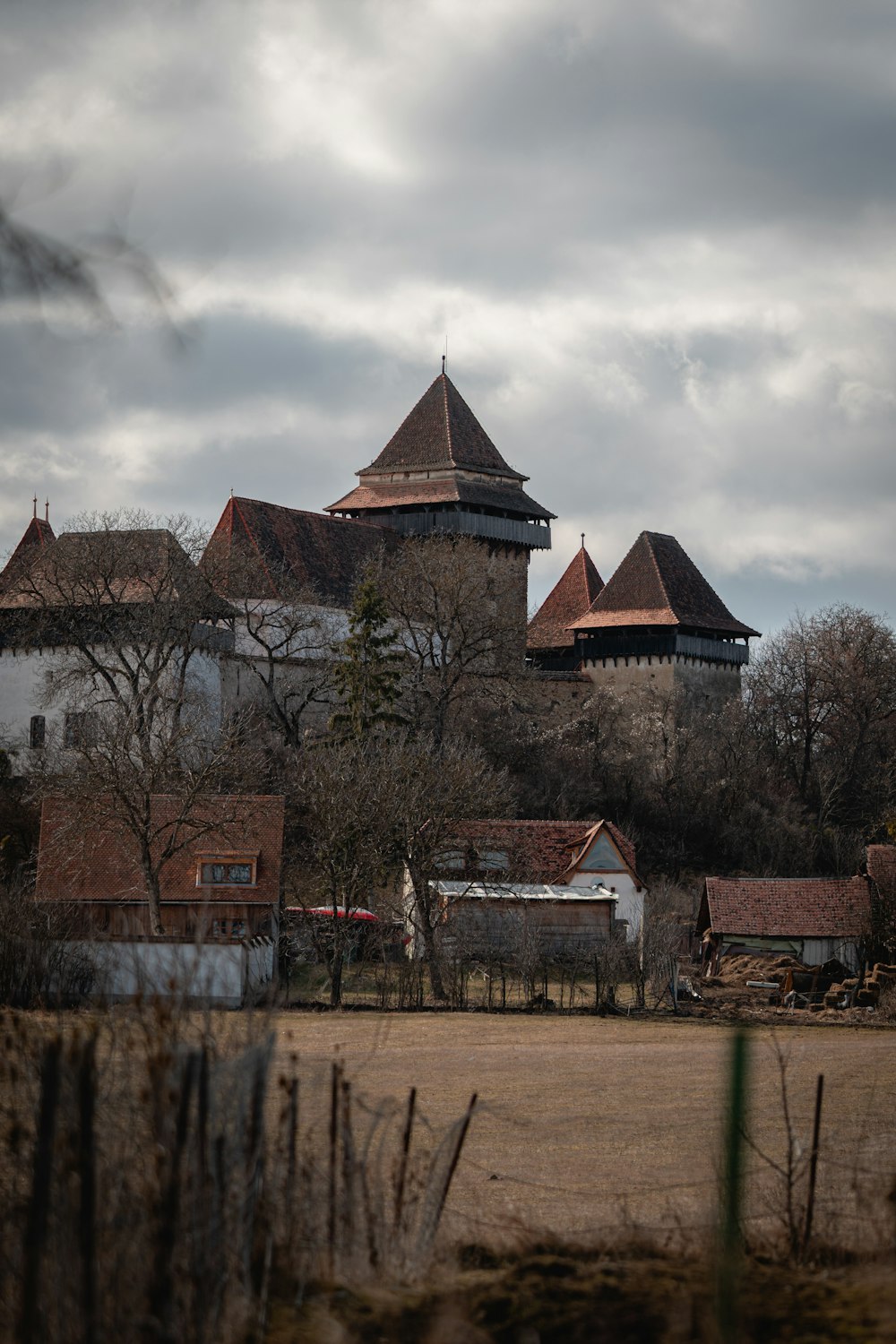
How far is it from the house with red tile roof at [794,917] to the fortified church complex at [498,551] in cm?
1748

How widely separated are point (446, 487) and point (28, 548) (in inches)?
666

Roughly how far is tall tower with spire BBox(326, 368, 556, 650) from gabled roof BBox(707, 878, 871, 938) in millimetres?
21950

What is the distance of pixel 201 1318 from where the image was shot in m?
5.80

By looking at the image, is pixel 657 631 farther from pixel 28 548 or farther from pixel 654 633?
pixel 28 548

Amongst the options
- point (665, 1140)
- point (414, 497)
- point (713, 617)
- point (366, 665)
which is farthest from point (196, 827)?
point (713, 617)

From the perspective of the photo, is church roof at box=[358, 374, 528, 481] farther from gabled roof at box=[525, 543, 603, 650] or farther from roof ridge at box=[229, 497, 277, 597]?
roof ridge at box=[229, 497, 277, 597]

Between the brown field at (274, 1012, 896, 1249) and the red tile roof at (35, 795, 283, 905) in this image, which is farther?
the red tile roof at (35, 795, 283, 905)

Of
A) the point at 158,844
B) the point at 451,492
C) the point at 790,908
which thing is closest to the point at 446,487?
the point at 451,492

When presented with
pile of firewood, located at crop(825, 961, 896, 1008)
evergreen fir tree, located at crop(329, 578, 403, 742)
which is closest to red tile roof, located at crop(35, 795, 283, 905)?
evergreen fir tree, located at crop(329, 578, 403, 742)

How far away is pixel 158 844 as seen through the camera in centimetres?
3584

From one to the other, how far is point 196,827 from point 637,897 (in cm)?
1489

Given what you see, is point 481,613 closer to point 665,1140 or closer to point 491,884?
point 491,884

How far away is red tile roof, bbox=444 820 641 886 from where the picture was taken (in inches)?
1553

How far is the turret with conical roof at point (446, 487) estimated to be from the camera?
6281cm
